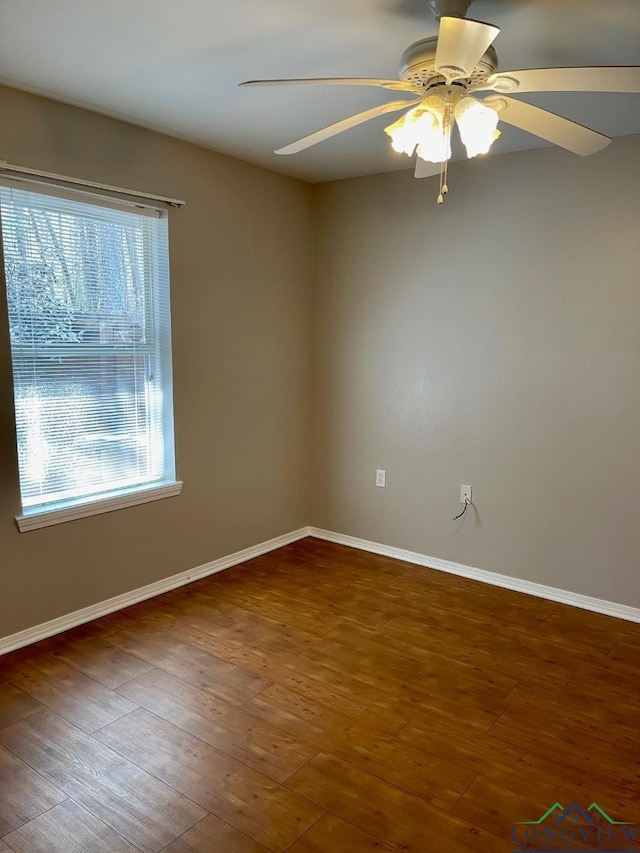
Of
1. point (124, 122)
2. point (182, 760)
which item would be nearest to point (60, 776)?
point (182, 760)

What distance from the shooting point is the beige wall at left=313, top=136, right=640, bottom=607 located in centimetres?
288

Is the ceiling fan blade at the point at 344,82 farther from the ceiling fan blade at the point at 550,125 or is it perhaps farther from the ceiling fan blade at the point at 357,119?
the ceiling fan blade at the point at 550,125

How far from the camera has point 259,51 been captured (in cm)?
200

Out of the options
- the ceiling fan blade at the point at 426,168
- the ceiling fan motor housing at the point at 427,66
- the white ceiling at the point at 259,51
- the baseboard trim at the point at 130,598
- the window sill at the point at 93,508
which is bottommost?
the baseboard trim at the point at 130,598

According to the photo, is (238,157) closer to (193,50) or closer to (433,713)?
(193,50)

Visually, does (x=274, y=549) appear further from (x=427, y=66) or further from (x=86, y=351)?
(x=427, y=66)

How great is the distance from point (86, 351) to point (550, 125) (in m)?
2.12

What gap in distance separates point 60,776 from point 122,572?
1201 mm

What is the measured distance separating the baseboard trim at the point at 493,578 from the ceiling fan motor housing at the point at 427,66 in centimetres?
251

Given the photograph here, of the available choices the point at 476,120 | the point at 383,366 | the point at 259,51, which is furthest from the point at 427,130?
the point at 383,366

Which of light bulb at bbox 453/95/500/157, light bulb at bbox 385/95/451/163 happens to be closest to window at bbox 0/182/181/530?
light bulb at bbox 385/95/451/163

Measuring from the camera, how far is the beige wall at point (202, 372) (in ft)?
8.30

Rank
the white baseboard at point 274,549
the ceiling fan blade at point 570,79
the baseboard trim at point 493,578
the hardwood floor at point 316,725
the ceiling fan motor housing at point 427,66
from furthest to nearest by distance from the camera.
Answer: the baseboard trim at point 493,578, the white baseboard at point 274,549, the hardwood floor at point 316,725, the ceiling fan motor housing at point 427,66, the ceiling fan blade at point 570,79

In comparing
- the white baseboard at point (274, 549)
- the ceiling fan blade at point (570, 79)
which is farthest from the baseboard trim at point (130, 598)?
the ceiling fan blade at point (570, 79)
